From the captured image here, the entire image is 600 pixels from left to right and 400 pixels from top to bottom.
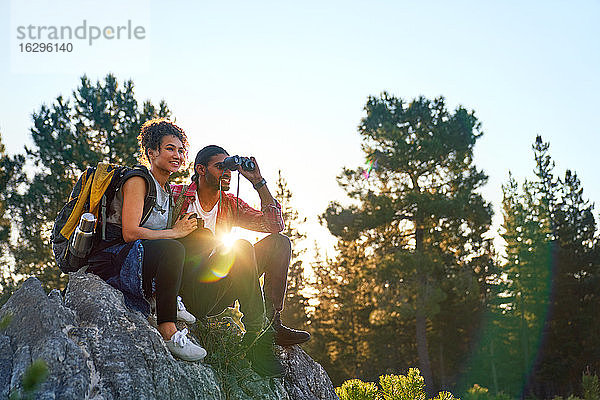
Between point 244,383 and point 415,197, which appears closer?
point 244,383

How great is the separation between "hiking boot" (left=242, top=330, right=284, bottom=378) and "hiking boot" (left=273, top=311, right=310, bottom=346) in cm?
20

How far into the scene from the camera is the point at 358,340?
2881cm

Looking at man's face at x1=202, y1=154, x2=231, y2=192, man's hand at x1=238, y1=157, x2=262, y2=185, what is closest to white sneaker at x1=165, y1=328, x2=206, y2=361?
man's face at x1=202, y1=154, x2=231, y2=192

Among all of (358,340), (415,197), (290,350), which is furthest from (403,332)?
(290,350)

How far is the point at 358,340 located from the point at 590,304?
11.7m

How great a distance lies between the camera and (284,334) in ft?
12.9

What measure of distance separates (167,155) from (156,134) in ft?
0.50

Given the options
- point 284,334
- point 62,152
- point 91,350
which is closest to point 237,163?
point 284,334

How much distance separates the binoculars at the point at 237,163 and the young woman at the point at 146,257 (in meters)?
0.52

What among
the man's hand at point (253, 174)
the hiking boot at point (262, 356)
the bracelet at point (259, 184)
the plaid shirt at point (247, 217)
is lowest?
the hiking boot at point (262, 356)

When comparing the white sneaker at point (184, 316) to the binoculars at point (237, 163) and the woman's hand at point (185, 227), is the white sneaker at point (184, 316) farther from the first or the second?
the binoculars at point (237, 163)

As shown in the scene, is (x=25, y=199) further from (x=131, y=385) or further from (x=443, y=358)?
(x=443, y=358)

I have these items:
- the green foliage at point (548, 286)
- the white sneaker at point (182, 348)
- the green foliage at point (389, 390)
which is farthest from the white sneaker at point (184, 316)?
the green foliage at point (548, 286)

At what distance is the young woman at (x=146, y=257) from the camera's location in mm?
3131
